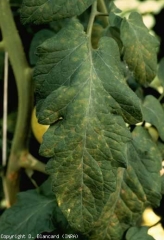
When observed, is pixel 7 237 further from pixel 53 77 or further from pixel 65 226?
pixel 53 77

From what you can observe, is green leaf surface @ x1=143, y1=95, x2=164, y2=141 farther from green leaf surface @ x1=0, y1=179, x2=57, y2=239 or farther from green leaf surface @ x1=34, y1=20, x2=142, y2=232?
green leaf surface @ x1=0, y1=179, x2=57, y2=239

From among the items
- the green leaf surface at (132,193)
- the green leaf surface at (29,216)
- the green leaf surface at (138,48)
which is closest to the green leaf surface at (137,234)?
the green leaf surface at (132,193)

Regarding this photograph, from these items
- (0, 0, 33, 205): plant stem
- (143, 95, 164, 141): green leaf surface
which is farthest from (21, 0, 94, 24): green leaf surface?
(143, 95, 164, 141): green leaf surface

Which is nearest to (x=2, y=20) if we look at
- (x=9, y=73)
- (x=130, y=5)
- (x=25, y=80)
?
(x=25, y=80)

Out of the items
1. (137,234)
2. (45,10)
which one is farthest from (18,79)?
(137,234)

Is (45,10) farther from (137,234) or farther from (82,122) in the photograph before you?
(137,234)
